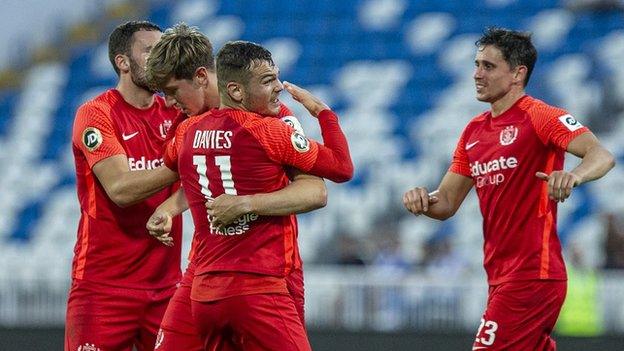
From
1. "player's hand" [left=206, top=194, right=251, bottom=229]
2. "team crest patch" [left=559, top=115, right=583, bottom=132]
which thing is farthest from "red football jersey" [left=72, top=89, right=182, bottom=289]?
"team crest patch" [left=559, top=115, right=583, bottom=132]

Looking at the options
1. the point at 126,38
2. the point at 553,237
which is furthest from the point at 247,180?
the point at 553,237

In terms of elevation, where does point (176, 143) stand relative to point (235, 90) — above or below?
below

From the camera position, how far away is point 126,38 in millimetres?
5750

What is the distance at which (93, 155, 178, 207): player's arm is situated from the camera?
203 inches

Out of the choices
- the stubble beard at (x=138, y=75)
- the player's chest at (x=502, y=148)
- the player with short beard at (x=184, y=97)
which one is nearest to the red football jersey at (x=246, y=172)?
the player with short beard at (x=184, y=97)

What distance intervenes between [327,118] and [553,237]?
5.02ft

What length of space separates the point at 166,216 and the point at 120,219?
554 millimetres

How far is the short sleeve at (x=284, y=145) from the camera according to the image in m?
4.64

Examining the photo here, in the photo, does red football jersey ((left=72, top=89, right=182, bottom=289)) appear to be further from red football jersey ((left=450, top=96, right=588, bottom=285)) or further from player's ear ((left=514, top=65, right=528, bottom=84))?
player's ear ((left=514, top=65, right=528, bottom=84))

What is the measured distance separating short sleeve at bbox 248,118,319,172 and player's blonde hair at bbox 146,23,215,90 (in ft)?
1.66

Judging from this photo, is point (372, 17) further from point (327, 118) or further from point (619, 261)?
point (327, 118)

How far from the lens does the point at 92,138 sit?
548cm

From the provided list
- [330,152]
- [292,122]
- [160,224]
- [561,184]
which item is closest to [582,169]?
[561,184]

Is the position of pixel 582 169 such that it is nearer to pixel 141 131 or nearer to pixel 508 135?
pixel 508 135
